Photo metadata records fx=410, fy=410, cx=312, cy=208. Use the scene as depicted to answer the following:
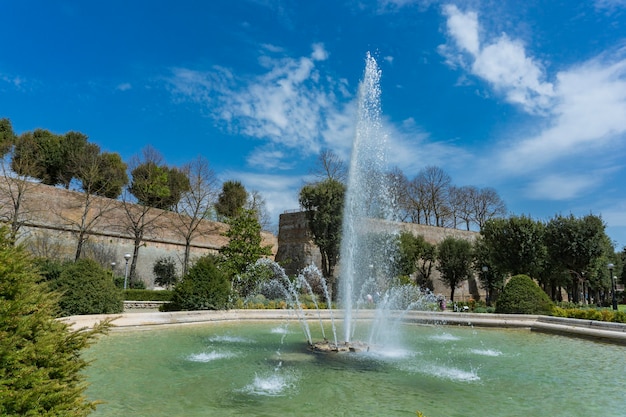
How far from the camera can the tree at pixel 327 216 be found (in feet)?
90.1

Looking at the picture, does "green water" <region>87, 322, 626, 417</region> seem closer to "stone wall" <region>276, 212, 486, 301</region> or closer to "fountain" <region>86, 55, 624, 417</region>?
"fountain" <region>86, 55, 624, 417</region>

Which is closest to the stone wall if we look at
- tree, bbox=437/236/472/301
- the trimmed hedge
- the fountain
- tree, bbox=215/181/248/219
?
tree, bbox=437/236/472/301

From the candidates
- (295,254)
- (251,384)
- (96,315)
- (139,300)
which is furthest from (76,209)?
(251,384)

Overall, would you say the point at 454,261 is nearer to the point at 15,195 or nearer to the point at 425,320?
the point at 425,320

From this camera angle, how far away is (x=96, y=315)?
1064 cm

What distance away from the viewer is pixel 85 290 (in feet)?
36.6

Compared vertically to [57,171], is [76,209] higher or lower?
lower

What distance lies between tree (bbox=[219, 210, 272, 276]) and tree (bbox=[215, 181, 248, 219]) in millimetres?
18196

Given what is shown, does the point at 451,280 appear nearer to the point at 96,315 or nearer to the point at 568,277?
the point at 568,277

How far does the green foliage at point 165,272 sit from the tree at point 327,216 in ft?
35.8

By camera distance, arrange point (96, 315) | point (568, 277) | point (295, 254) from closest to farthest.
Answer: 1. point (96, 315)
2. point (568, 277)
3. point (295, 254)

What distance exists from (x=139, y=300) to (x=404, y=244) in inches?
756

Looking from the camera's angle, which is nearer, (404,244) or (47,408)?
(47,408)

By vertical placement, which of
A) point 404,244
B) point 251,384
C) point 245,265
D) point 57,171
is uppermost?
point 57,171
